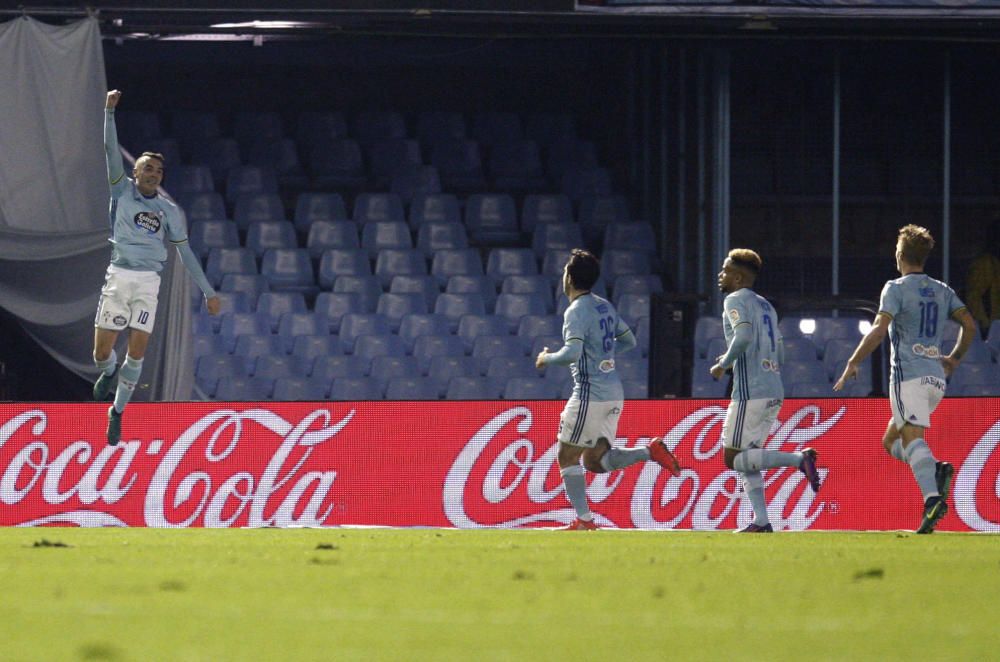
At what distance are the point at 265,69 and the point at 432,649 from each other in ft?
62.0

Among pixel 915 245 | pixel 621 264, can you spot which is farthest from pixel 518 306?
pixel 915 245

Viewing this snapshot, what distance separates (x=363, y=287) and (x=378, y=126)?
10.7 ft

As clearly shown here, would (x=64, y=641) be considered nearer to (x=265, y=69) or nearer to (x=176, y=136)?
(x=176, y=136)

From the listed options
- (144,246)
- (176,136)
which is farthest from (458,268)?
(144,246)

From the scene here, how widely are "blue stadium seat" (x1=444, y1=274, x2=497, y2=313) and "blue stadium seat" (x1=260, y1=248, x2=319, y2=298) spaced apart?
1559 millimetres

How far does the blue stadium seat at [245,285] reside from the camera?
18250 mm

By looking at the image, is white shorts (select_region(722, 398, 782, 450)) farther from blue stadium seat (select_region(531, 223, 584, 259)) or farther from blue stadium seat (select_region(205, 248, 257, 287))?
blue stadium seat (select_region(205, 248, 257, 287))

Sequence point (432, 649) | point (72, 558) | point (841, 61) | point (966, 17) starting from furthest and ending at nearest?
point (841, 61), point (966, 17), point (72, 558), point (432, 649)

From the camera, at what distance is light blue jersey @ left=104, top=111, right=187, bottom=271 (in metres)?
10.9

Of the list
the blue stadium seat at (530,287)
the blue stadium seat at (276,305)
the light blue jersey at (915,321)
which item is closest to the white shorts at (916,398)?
the light blue jersey at (915,321)

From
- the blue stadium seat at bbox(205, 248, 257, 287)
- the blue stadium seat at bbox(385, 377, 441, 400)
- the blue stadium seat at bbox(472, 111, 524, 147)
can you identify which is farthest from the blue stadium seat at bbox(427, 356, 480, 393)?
the blue stadium seat at bbox(472, 111, 524, 147)

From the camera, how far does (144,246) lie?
1107cm

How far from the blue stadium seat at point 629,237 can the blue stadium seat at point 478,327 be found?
193cm

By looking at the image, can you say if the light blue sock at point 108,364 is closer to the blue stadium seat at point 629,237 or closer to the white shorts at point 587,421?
the white shorts at point 587,421
